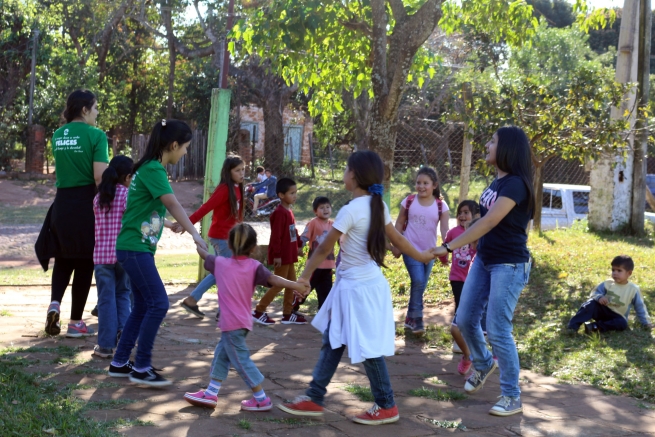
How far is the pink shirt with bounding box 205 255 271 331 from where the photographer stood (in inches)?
173

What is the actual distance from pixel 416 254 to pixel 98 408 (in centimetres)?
201

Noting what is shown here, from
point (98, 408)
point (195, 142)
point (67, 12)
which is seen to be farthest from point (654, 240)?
point (67, 12)

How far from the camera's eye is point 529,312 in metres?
7.86

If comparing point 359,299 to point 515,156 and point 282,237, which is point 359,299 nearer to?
point 515,156

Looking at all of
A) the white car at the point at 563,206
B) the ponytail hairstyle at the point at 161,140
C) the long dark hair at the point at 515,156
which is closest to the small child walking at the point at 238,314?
the ponytail hairstyle at the point at 161,140

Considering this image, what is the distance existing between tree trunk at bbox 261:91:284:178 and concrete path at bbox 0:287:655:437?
56.3ft

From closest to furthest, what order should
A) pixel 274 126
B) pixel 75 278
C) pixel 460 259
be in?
pixel 75 278
pixel 460 259
pixel 274 126

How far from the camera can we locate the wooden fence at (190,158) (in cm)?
2473

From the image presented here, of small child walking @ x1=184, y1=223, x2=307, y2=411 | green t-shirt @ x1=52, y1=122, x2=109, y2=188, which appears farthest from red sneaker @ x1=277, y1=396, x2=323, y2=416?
green t-shirt @ x1=52, y1=122, x2=109, y2=188

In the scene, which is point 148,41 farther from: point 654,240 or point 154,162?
point 154,162

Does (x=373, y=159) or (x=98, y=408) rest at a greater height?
(x=373, y=159)

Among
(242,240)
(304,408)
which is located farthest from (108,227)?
(304,408)

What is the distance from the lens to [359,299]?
13.9 ft

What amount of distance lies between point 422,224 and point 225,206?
1.85m
